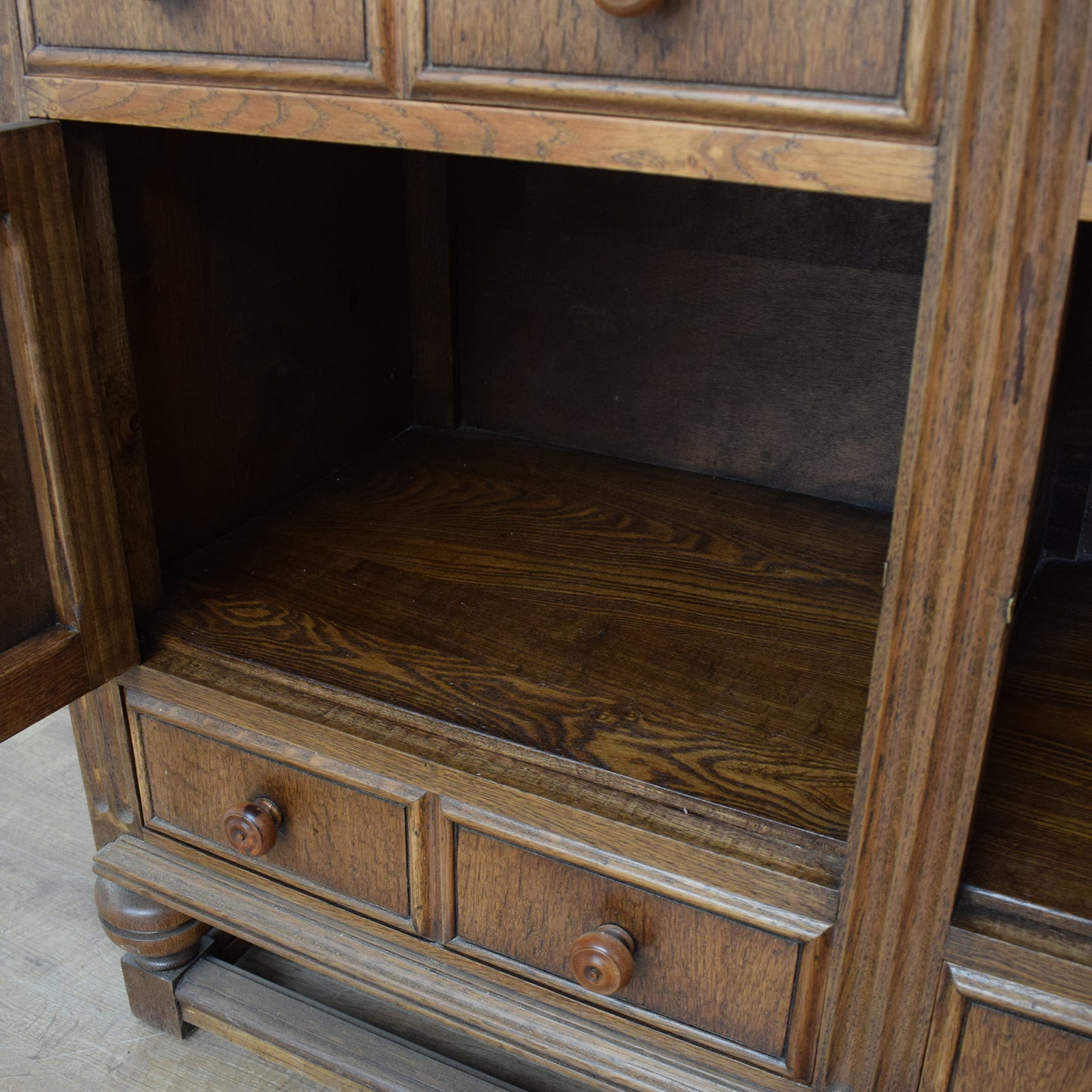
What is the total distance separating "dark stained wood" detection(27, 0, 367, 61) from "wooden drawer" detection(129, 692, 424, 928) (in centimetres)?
47

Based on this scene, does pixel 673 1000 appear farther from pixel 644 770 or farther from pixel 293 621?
pixel 293 621

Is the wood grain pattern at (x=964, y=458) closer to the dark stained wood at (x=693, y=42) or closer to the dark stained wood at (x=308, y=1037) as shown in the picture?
the dark stained wood at (x=693, y=42)

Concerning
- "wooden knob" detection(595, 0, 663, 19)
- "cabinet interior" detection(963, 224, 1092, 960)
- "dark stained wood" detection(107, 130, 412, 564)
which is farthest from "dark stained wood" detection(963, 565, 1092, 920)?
"dark stained wood" detection(107, 130, 412, 564)

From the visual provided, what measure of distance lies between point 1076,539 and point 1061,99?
59 cm

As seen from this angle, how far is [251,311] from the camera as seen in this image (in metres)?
1.00

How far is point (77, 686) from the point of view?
838mm

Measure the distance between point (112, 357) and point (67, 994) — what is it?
671 mm

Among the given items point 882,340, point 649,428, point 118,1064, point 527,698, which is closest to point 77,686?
point 527,698

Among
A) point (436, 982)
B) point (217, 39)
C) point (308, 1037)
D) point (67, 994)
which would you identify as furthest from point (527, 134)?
A: point (67, 994)

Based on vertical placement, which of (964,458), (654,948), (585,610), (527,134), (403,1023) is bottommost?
(403,1023)

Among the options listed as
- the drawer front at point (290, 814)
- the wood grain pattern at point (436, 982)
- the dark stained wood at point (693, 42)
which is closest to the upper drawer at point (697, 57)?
the dark stained wood at point (693, 42)

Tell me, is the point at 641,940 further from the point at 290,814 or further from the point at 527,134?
the point at 527,134

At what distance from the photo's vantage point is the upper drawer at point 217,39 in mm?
640

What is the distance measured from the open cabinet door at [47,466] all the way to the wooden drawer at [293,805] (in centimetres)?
10
